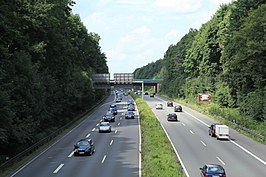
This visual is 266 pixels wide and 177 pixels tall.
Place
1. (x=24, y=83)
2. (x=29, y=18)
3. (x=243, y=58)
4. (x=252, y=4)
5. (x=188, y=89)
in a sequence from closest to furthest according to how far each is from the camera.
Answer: (x=24, y=83)
(x=29, y=18)
(x=243, y=58)
(x=252, y=4)
(x=188, y=89)

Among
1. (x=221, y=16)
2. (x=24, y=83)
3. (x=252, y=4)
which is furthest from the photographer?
(x=221, y=16)

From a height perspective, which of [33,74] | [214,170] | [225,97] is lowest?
[214,170]

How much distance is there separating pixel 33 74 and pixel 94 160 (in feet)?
38.2

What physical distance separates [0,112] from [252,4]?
4882 cm

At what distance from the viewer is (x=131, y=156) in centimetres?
3488

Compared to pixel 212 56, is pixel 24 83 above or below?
below

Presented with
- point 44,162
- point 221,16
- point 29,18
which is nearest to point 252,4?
point 221,16

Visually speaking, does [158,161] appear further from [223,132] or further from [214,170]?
[223,132]

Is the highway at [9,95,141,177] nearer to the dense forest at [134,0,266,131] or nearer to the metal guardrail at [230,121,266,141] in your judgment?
the metal guardrail at [230,121,266,141]

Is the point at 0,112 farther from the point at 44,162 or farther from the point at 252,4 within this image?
the point at 252,4

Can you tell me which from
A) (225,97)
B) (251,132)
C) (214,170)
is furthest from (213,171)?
(225,97)

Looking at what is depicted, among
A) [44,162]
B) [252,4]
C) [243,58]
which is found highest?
[252,4]

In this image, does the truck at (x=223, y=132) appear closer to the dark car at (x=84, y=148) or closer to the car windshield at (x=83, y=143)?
the dark car at (x=84, y=148)

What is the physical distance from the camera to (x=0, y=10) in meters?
31.9
